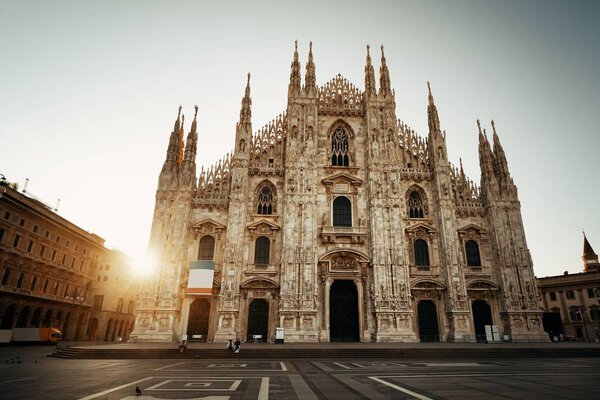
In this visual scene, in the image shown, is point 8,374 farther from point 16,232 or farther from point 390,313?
point 16,232

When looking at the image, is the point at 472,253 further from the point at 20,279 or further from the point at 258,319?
the point at 20,279

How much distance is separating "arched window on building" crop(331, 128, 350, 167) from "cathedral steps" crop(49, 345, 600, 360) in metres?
16.9

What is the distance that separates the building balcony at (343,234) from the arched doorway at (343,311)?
3.34 m

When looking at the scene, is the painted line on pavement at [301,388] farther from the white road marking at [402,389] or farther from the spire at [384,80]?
the spire at [384,80]

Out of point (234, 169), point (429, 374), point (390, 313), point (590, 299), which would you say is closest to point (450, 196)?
point (390, 313)

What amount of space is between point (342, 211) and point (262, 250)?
25.1ft

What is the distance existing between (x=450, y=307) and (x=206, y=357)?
739 inches

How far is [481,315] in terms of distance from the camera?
28.3 metres

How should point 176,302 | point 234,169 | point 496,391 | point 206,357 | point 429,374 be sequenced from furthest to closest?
point 234,169 < point 176,302 < point 206,357 < point 429,374 < point 496,391

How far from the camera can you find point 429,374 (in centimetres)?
1181

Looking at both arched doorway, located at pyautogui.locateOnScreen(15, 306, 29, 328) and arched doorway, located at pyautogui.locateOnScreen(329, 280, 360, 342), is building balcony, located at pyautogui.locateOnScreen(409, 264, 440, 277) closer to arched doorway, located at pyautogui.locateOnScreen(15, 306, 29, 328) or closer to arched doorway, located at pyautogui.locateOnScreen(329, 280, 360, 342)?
arched doorway, located at pyautogui.locateOnScreen(329, 280, 360, 342)

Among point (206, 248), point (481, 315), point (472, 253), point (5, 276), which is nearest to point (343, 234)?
point (206, 248)

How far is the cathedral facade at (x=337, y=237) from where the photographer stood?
87.9 ft

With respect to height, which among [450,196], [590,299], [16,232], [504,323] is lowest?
[504,323]
